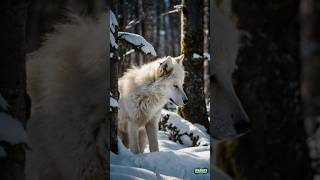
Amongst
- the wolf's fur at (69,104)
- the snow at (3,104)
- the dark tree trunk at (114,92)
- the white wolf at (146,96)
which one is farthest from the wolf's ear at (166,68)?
the snow at (3,104)

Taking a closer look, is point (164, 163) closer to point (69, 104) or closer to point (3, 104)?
point (69, 104)

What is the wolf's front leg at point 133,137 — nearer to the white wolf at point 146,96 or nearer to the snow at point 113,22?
the white wolf at point 146,96

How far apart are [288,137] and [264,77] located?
30 cm

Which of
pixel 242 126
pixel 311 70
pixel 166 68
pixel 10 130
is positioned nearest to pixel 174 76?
pixel 166 68

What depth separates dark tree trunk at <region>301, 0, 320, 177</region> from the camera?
1979mm

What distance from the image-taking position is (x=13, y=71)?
203 centimetres

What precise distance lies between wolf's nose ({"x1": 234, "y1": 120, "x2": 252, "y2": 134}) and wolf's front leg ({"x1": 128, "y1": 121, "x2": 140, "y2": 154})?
940mm

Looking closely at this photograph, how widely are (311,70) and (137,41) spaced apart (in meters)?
0.94

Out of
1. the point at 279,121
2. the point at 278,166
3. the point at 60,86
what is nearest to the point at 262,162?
the point at 278,166

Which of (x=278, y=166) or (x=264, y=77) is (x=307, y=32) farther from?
(x=278, y=166)

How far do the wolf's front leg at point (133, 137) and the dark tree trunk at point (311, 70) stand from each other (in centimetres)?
122

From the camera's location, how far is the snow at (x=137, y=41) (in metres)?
2.45

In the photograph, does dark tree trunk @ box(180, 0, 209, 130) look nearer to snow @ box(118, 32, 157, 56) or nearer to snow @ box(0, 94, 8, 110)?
snow @ box(118, 32, 157, 56)

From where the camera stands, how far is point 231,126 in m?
2.13
